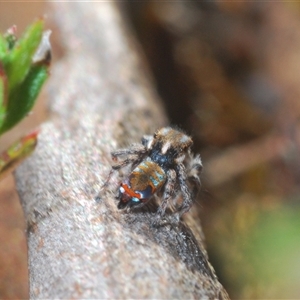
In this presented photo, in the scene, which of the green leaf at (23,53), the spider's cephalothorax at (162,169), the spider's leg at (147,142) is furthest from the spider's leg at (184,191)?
the green leaf at (23,53)

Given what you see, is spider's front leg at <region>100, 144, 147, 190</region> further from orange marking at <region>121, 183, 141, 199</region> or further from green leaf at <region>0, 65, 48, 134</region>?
green leaf at <region>0, 65, 48, 134</region>

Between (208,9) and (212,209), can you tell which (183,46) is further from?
(212,209)

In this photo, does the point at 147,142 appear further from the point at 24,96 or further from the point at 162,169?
the point at 24,96

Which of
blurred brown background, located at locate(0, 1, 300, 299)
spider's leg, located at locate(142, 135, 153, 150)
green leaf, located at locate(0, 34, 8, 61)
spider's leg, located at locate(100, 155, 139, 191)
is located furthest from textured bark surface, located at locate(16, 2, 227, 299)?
green leaf, located at locate(0, 34, 8, 61)

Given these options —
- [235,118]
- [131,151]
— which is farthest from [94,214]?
[235,118]

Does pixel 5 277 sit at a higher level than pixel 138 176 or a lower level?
lower

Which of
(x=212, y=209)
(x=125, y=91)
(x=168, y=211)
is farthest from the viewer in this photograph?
(x=212, y=209)

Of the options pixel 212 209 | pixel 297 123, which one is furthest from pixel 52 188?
pixel 297 123
